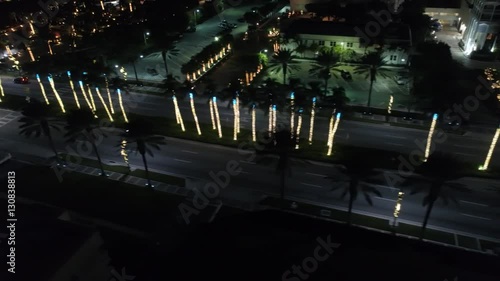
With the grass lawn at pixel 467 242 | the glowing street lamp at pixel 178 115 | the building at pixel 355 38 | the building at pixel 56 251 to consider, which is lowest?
the grass lawn at pixel 467 242

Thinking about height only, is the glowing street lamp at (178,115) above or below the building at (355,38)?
below

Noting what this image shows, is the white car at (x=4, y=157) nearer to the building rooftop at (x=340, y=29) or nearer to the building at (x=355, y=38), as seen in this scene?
the building at (x=355, y=38)

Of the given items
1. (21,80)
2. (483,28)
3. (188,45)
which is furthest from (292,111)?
(21,80)

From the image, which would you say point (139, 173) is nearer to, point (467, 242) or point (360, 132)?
point (360, 132)

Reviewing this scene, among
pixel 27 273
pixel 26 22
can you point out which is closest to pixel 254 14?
pixel 26 22

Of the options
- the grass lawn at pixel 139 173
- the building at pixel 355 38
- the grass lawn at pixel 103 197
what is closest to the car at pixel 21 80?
the grass lawn at pixel 139 173

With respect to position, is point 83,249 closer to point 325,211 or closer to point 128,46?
point 325,211

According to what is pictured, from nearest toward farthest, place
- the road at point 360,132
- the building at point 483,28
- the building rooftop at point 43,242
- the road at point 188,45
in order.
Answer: the building rooftop at point 43,242
the road at point 360,132
the building at point 483,28
the road at point 188,45
